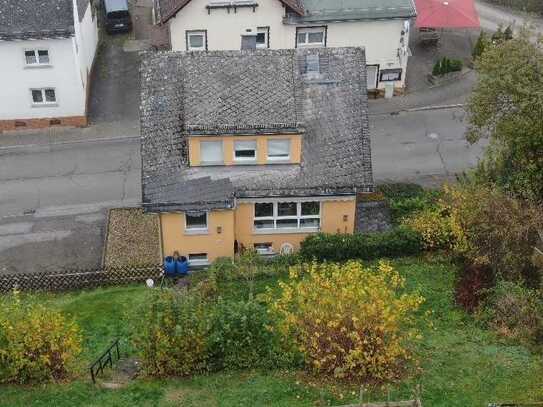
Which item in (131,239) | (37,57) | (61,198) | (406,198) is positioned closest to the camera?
(131,239)

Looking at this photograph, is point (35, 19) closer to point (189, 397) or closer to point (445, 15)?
point (445, 15)

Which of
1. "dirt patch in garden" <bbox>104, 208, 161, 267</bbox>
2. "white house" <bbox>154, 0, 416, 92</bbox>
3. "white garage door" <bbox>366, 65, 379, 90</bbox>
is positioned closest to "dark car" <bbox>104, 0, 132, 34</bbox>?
"white house" <bbox>154, 0, 416, 92</bbox>

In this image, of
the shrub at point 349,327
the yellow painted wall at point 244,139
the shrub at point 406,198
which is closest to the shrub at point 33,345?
the shrub at point 349,327

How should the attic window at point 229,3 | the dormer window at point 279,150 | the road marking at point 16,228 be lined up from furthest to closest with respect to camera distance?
the attic window at point 229,3 < the road marking at point 16,228 < the dormer window at point 279,150

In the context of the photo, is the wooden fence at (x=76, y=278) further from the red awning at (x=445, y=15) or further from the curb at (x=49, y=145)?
the red awning at (x=445, y=15)

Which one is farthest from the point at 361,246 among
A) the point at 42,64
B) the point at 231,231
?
the point at 42,64

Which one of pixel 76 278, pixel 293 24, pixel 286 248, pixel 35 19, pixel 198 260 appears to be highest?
pixel 35 19
